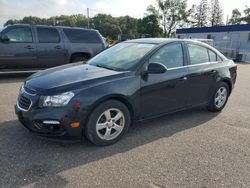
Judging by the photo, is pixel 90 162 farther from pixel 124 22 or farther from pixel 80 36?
pixel 124 22

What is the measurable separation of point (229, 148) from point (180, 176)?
1265mm

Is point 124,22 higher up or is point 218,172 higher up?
point 124,22

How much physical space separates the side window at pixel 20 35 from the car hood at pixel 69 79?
18.0 ft

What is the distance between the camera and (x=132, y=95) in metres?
4.19

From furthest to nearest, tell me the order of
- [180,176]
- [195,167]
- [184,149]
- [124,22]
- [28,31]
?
[124,22], [28,31], [184,149], [195,167], [180,176]

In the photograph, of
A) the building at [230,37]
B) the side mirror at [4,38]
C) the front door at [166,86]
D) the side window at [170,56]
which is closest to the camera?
the front door at [166,86]

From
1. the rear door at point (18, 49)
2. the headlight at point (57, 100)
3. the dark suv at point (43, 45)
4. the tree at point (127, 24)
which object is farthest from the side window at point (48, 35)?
the tree at point (127, 24)

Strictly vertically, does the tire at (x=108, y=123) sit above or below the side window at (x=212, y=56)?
below

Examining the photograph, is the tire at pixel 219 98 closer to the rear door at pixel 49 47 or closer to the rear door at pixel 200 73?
the rear door at pixel 200 73

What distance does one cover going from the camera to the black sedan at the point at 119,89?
12.1ft

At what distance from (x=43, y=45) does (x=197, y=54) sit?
6164 millimetres

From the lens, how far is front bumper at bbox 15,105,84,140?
363 centimetres

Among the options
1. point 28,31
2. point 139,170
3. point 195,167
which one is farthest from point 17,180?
point 28,31

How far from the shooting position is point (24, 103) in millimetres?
3920
